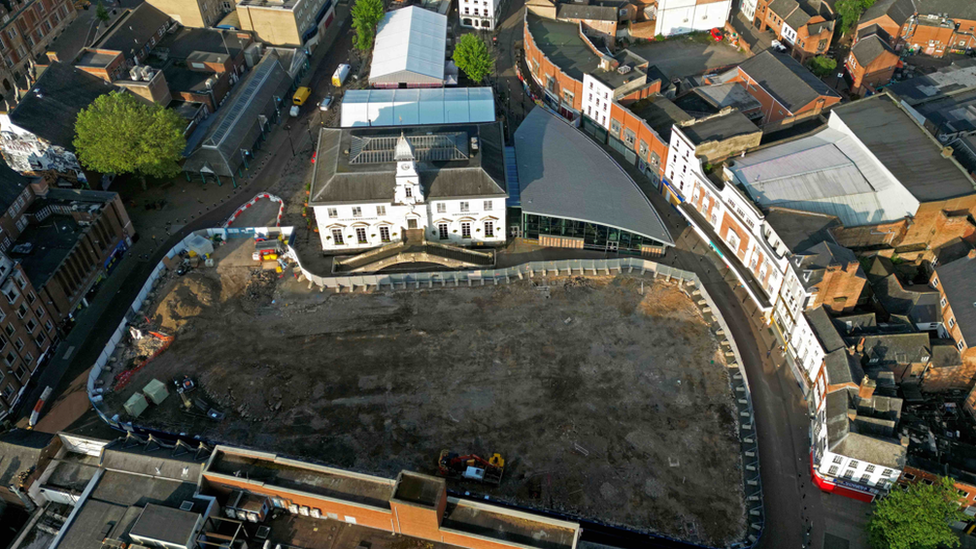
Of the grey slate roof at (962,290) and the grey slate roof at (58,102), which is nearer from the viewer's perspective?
the grey slate roof at (962,290)

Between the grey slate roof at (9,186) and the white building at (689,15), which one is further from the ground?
the grey slate roof at (9,186)

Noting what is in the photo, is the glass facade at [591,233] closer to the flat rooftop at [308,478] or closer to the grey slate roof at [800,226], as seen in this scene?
the grey slate roof at [800,226]

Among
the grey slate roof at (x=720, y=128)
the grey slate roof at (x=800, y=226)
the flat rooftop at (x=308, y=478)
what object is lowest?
the flat rooftop at (x=308, y=478)

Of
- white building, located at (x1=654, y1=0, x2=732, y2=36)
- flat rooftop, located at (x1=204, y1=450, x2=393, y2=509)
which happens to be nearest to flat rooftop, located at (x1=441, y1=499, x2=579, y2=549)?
flat rooftop, located at (x1=204, y1=450, x2=393, y2=509)

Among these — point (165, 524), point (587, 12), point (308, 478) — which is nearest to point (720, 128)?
point (587, 12)

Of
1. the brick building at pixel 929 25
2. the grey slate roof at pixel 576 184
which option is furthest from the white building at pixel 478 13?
the brick building at pixel 929 25

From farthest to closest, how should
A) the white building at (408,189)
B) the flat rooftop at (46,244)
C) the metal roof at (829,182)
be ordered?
the white building at (408,189), the metal roof at (829,182), the flat rooftop at (46,244)
